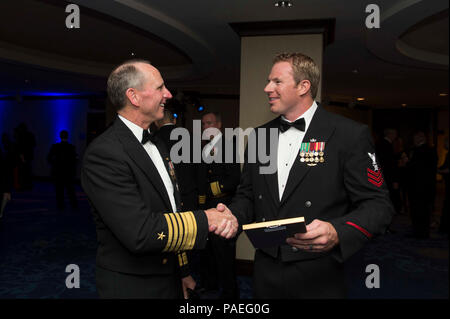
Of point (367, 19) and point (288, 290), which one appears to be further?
point (367, 19)

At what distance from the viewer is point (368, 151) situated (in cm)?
172

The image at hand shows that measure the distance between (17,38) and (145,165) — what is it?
6.36 metres

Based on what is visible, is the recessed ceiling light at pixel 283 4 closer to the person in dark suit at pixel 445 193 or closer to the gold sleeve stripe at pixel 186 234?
the gold sleeve stripe at pixel 186 234

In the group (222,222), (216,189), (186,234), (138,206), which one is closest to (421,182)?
(216,189)

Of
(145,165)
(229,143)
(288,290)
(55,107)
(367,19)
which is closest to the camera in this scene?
(145,165)

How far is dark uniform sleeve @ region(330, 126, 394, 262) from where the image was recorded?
158 centimetres

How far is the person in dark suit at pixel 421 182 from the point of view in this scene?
5.83 meters

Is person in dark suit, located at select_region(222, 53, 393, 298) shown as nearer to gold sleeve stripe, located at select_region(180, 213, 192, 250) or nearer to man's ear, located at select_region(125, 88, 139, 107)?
gold sleeve stripe, located at select_region(180, 213, 192, 250)

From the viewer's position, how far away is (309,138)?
5.98 feet

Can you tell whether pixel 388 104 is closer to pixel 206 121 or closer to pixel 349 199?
pixel 206 121

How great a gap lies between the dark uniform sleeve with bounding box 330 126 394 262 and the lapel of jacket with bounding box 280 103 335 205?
13 cm

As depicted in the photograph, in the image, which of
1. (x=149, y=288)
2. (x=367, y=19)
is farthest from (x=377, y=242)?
(x=149, y=288)

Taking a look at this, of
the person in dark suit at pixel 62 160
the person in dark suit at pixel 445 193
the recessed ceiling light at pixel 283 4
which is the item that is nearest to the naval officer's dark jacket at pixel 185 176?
the recessed ceiling light at pixel 283 4

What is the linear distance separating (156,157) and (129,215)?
1.40 feet
